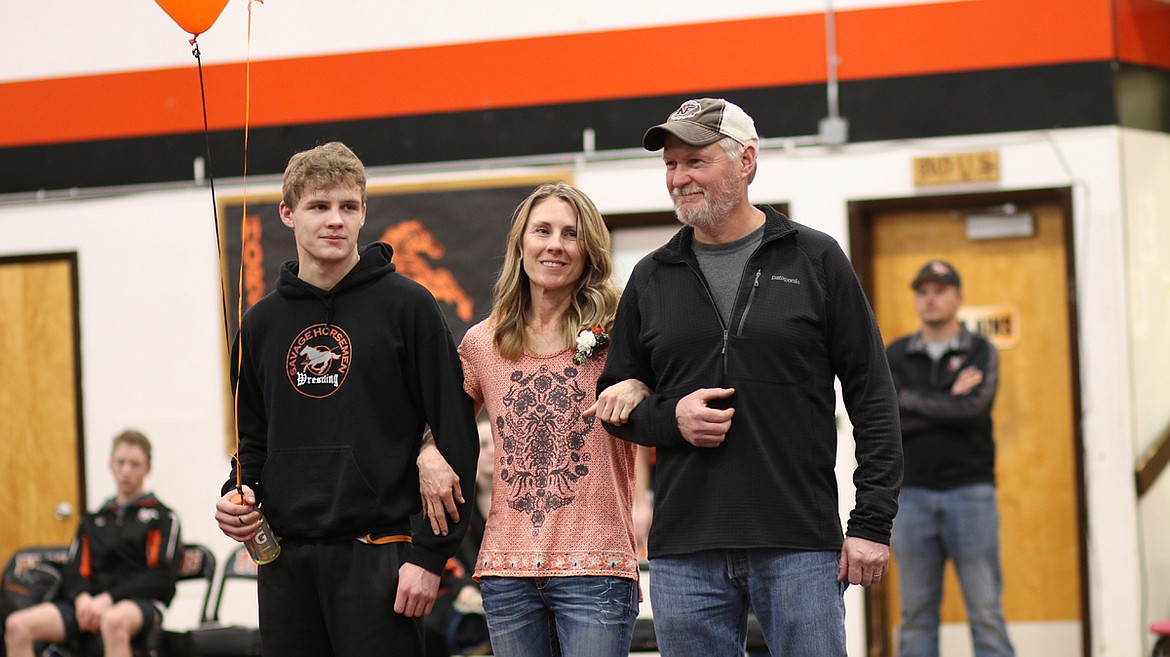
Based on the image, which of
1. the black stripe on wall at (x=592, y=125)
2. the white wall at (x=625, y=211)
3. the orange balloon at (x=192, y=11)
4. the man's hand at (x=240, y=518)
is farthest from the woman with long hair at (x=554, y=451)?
the black stripe on wall at (x=592, y=125)

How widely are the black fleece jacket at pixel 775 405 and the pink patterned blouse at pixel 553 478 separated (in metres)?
0.15

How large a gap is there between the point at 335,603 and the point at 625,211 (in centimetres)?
405

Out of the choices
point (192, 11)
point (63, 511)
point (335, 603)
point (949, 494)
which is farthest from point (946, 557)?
point (63, 511)

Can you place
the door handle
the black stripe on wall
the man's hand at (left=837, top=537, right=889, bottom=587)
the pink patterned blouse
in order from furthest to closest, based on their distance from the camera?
the door handle → the black stripe on wall → the pink patterned blouse → the man's hand at (left=837, top=537, right=889, bottom=587)

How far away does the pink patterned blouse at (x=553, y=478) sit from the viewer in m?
2.96

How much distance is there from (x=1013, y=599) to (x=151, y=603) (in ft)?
13.1

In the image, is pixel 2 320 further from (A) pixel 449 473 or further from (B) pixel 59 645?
(A) pixel 449 473

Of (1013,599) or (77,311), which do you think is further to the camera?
(77,311)

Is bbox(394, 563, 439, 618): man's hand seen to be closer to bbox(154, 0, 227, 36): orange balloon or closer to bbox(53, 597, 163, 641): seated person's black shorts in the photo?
bbox(154, 0, 227, 36): orange balloon

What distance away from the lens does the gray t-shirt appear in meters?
2.87

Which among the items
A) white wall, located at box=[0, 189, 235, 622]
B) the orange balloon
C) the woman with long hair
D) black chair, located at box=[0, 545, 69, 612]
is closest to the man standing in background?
the woman with long hair

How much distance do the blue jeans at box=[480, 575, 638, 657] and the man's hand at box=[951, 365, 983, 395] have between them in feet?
9.34

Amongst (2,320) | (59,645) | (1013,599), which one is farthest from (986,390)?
(2,320)

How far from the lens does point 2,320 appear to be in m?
7.39
